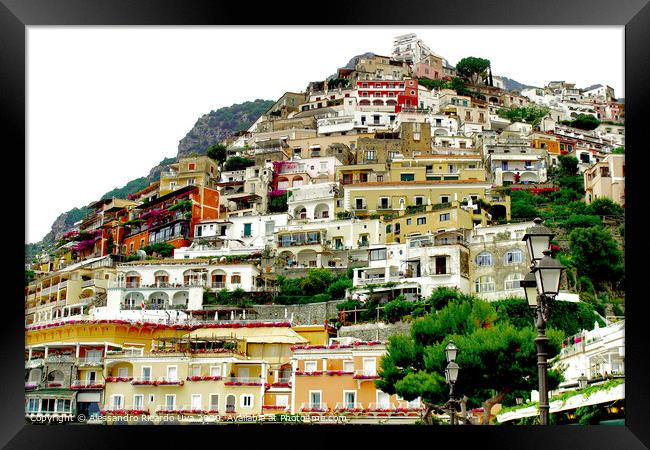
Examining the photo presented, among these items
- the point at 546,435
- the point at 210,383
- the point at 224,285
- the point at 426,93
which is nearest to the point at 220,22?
the point at 546,435

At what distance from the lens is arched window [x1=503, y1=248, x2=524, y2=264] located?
2378 cm

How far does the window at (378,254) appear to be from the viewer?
85.2 feet

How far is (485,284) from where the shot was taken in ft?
76.9

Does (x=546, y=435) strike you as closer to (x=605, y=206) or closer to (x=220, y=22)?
(x=220, y=22)

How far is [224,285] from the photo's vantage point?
1064 inches

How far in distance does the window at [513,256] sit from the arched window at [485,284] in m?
0.69

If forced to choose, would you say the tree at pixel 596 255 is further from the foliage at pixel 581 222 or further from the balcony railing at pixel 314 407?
the balcony railing at pixel 314 407

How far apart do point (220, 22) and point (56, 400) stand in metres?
17.8

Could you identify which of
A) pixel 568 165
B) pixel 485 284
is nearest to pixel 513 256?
pixel 485 284

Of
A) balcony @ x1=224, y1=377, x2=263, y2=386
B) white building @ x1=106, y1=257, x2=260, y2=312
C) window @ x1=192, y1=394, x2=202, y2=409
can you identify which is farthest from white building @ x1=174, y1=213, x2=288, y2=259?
window @ x1=192, y1=394, x2=202, y2=409

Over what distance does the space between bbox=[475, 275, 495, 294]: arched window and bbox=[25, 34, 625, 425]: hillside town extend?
0.18ft

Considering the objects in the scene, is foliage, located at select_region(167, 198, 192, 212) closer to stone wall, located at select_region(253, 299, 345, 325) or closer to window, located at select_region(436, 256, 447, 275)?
stone wall, located at select_region(253, 299, 345, 325)

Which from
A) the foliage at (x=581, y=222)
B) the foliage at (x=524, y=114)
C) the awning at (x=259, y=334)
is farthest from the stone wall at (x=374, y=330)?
the foliage at (x=524, y=114)

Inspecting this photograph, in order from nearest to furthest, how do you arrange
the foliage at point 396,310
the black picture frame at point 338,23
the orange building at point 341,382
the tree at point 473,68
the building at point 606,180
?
the black picture frame at point 338,23 < the orange building at point 341,382 < the foliage at point 396,310 < the building at point 606,180 < the tree at point 473,68
